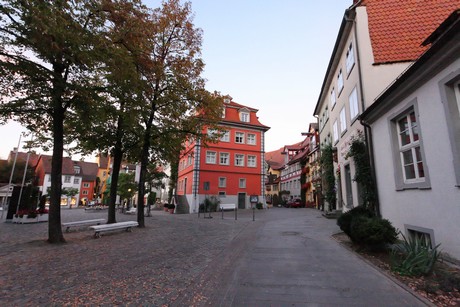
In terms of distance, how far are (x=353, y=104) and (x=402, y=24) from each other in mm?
3662

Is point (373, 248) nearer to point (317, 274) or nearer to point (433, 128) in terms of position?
point (317, 274)

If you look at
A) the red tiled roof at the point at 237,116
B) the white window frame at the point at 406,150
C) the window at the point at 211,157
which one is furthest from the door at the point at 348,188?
the red tiled roof at the point at 237,116

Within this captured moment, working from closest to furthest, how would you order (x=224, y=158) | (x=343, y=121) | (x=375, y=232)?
(x=375, y=232)
(x=343, y=121)
(x=224, y=158)

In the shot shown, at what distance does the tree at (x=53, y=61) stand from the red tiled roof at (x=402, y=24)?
418 inches

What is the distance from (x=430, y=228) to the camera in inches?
235

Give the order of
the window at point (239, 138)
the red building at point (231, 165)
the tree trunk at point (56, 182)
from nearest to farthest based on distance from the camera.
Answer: the tree trunk at point (56, 182) < the red building at point (231, 165) < the window at point (239, 138)

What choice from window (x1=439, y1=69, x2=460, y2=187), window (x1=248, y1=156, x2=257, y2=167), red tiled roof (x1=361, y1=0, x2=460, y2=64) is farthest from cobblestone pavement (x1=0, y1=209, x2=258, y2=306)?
window (x1=248, y1=156, x2=257, y2=167)

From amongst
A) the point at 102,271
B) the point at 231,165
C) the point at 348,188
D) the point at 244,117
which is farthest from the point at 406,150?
the point at 244,117

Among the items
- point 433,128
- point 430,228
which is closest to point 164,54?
point 433,128

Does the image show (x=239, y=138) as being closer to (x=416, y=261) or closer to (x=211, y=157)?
(x=211, y=157)

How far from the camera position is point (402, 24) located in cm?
1066

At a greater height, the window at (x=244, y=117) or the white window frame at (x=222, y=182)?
the window at (x=244, y=117)

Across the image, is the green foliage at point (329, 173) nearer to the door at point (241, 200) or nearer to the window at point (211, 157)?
the door at point (241, 200)

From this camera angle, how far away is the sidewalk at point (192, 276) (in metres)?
4.06
